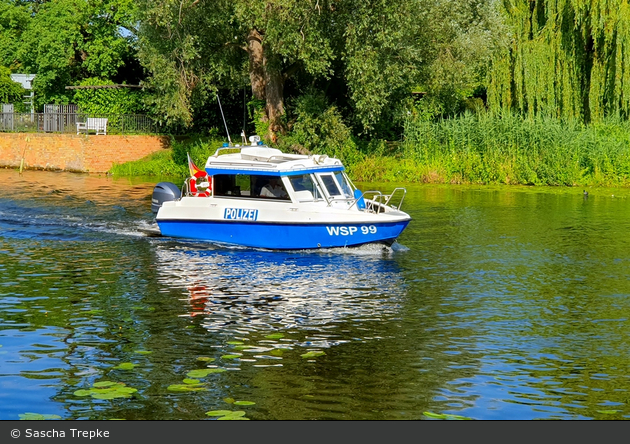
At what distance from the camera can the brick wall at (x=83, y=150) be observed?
49.6m

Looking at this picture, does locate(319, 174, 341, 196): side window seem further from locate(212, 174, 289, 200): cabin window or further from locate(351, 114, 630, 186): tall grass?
locate(351, 114, 630, 186): tall grass

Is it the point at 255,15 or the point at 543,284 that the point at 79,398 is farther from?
the point at 255,15

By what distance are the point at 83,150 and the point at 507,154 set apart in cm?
2317

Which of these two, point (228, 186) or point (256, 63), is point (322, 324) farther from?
point (256, 63)

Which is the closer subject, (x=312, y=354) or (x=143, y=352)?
(x=312, y=354)

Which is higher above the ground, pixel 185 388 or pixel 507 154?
pixel 507 154

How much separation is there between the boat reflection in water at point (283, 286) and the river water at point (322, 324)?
7 centimetres

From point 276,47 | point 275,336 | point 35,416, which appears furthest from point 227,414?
point 276,47

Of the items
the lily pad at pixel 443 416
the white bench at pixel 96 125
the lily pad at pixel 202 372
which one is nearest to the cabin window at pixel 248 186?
the lily pad at pixel 202 372

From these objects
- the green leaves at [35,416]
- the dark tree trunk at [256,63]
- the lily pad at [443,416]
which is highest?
the dark tree trunk at [256,63]

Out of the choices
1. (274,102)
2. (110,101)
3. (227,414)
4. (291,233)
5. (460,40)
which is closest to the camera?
(227,414)

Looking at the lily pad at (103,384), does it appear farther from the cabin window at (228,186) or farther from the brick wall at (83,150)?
the brick wall at (83,150)

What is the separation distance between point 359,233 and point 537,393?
1137 cm

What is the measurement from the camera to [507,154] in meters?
41.0
